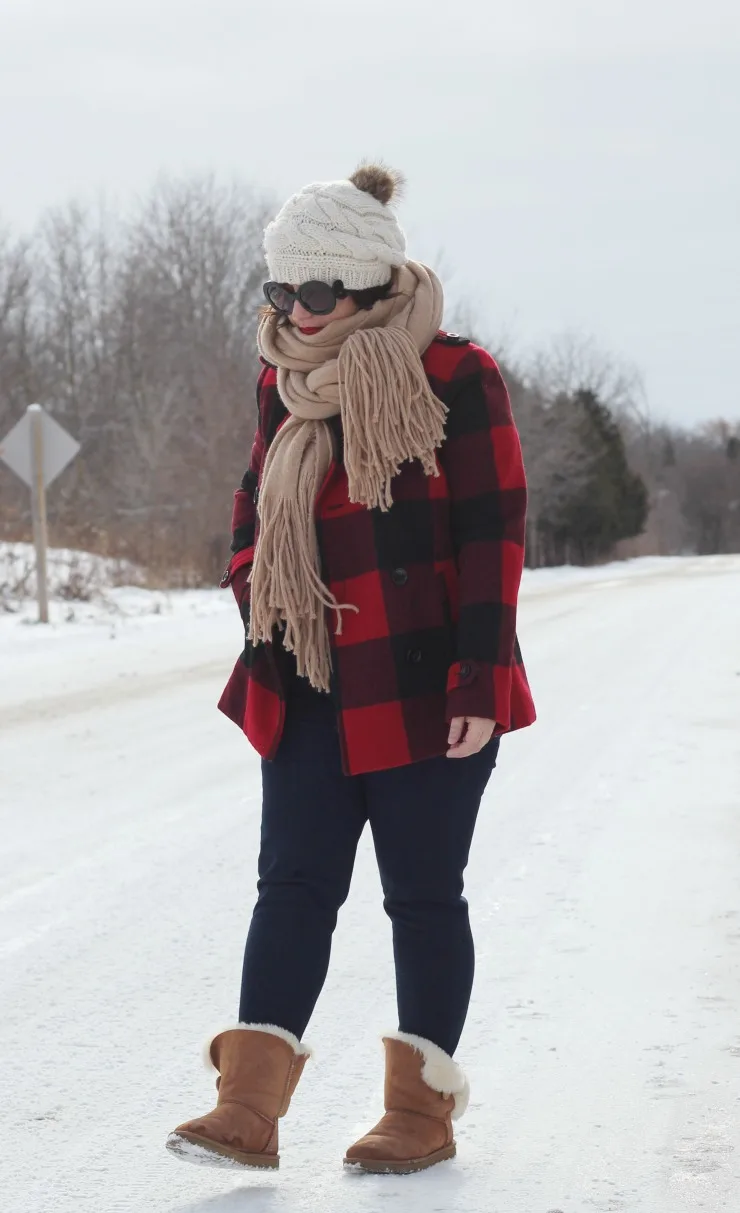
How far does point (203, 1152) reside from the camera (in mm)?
2502

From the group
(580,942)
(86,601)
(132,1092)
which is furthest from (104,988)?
(86,601)

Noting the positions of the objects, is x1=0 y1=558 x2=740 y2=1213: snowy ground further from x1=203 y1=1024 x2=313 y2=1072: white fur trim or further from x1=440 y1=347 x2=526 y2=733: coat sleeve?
x1=440 y1=347 x2=526 y2=733: coat sleeve

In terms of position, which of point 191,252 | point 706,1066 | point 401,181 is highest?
→ point 191,252

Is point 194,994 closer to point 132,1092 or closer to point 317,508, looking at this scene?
point 132,1092

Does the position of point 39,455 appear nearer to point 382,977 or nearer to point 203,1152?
point 382,977

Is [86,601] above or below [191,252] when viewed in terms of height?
below

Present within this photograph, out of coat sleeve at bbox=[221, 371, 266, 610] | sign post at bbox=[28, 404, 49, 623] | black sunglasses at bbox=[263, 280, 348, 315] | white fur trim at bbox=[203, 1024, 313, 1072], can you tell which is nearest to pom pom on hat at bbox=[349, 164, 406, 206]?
black sunglasses at bbox=[263, 280, 348, 315]

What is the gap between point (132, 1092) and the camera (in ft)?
10.1

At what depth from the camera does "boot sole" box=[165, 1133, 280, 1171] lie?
8.20 ft

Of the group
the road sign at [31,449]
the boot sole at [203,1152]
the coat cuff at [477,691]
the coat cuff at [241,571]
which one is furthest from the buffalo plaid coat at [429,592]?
the road sign at [31,449]

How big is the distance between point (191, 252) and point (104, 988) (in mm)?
46779

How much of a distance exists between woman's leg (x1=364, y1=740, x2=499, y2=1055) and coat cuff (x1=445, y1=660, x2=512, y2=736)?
0.13 m

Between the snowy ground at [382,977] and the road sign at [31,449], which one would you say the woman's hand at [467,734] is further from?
the road sign at [31,449]

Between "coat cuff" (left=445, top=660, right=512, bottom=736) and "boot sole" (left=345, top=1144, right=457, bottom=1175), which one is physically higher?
"coat cuff" (left=445, top=660, right=512, bottom=736)
